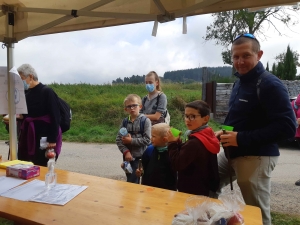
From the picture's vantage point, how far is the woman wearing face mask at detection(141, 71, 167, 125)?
11.3 feet

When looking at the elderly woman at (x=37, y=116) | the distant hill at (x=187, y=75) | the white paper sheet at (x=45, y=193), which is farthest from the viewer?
the distant hill at (x=187, y=75)

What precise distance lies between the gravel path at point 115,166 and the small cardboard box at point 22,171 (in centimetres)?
286

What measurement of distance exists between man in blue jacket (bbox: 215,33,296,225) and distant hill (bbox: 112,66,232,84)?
6876 mm

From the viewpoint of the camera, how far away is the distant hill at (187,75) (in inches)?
396

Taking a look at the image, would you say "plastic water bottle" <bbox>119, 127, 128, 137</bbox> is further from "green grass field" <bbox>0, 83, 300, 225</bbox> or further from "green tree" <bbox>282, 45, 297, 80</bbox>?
"green tree" <bbox>282, 45, 297, 80</bbox>

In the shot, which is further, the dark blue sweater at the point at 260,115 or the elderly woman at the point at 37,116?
the elderly woman at the point at 37,116

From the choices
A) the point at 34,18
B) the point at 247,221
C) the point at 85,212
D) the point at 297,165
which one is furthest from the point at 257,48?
the point at 297,165

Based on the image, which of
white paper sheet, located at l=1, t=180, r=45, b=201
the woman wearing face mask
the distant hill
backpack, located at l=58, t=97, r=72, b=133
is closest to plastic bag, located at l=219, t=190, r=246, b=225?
white paper sheet, located at l=1, t=180, r=45, b=201

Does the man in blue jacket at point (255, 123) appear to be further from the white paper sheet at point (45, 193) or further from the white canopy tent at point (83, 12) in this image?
the white paper sheet at point (45, 193)

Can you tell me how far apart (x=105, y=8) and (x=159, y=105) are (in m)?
1.46

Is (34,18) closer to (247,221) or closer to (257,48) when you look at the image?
(257,48)

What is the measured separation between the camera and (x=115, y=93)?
13.8 m

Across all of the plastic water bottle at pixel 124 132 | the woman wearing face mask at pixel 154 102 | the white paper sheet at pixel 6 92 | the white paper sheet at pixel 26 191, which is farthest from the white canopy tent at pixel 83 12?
the woman wearing face mask at pixel 154 102

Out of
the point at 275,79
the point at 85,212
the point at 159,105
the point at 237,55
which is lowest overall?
the point at 85,212
